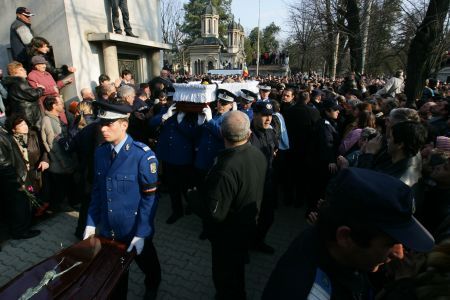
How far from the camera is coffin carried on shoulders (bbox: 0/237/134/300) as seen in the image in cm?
176

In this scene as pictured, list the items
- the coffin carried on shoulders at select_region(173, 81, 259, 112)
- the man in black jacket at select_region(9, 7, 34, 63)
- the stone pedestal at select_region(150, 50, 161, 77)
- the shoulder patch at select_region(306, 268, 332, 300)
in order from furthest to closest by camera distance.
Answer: the stone pedestal at select_region(150, 50, 161, 77), the man in black jacket at select_region(9, 7, 34, 63), the coffin carried on shoulders at select_region(173, 81, 259, 112), the shoulder patch at select_region(306, 268, 332, 300)

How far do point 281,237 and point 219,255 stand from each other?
203 cm

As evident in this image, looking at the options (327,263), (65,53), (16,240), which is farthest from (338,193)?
(65,53)

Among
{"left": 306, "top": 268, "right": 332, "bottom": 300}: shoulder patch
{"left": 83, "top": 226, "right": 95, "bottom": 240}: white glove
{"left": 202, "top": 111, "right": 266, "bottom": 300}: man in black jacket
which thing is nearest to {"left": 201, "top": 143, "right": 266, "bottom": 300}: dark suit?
{"left": 202, "top": 111, "right": 266, "bottom": 300}: man in black jacket

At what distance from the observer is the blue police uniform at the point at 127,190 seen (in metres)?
2.53

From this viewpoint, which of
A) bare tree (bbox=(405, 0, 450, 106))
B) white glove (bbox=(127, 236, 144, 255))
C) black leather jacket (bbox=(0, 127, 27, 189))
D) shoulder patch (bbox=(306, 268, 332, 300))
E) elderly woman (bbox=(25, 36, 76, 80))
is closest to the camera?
shoulder patch (bbox=(306, 268, 332, 300))

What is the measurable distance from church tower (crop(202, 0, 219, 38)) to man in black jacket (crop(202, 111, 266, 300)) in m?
65.9

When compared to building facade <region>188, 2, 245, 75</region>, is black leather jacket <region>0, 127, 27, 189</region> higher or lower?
lower

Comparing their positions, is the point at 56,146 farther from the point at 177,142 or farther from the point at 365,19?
the point at 365,19

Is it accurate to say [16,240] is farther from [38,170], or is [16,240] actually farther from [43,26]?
[43,26]

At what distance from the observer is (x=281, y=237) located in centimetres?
446

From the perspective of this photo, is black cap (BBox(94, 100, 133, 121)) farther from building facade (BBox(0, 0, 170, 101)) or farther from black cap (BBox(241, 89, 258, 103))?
building facade (BBox(0, 0, 170, 101))

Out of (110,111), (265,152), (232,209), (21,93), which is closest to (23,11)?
(21,93)

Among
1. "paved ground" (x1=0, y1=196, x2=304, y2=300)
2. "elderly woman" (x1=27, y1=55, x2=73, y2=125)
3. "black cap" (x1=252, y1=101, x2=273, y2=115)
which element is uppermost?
"elderly woman" (x1=27, y1=55, x2=73, y2=125)
